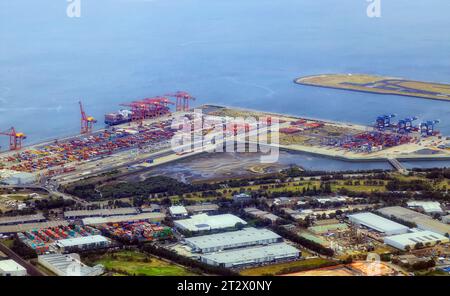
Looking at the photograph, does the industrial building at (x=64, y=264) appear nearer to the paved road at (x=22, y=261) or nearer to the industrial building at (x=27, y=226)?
the paved road at (x=22, y=261)

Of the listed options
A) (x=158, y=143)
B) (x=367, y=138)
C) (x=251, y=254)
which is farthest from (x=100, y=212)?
(x=367, y=138)

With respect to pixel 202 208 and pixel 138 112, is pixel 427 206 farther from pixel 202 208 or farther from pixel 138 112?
pixel 138 112

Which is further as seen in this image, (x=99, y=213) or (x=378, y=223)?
(x=99, y=213)

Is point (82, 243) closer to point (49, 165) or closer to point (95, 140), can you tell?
point (49, 165)

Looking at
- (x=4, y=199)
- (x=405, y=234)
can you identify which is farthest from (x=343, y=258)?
(x=4, y=199)

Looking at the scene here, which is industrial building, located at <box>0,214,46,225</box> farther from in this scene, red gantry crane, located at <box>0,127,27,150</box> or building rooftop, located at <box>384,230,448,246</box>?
red gantry crane, located at <box>0,127,27,150</box>
